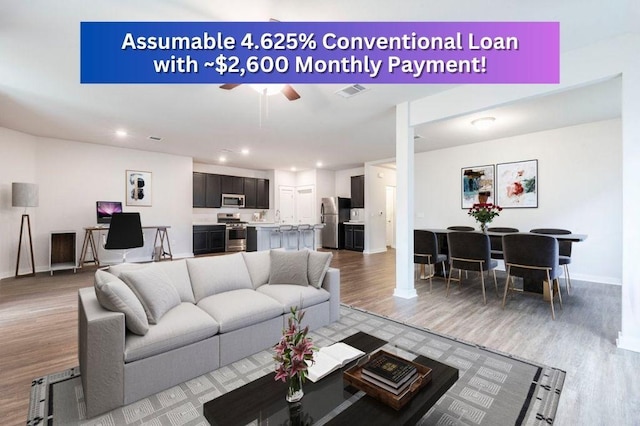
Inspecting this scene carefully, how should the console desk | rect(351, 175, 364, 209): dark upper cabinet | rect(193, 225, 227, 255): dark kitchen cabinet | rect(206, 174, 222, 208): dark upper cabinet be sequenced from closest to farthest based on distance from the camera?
the console desk → rect(193, 225, 227, 255): dark kitchen cabinet → rect(206, 174, 222, 208): dark upper cabinet → rect(351, 175, 364, 209): dark upper cabinet

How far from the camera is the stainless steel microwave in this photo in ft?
29.1

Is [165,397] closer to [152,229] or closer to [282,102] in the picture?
[282,102]

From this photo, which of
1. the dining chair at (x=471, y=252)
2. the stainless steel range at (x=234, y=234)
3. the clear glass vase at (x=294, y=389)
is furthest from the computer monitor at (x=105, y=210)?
the dining chair at (x=471, y=252)

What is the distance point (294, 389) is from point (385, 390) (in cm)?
42

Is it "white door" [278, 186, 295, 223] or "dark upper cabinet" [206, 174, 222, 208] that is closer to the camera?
"dark upper cabinet" [206, 174, 222, 208]

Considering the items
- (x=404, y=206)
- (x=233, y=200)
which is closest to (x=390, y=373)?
(x=404, y=206)

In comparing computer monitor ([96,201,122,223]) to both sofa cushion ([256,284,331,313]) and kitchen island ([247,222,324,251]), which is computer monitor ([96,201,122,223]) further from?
sofa cushion ([256,284,331,313])

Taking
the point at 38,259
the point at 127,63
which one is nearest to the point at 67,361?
the point at 127,63

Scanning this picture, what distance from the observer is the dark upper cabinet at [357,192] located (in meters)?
8.99

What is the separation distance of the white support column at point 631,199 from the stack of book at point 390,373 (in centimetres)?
240

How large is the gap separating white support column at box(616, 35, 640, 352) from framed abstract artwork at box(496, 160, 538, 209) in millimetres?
3250

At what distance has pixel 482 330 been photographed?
2861 millimetres

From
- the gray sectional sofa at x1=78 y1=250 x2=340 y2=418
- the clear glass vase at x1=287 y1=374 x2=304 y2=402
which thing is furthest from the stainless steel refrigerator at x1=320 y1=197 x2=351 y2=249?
the clear glass vase at x1=287 y1=374 x2=304 y2=402

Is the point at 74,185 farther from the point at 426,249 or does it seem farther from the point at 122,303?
the point at 426,249
